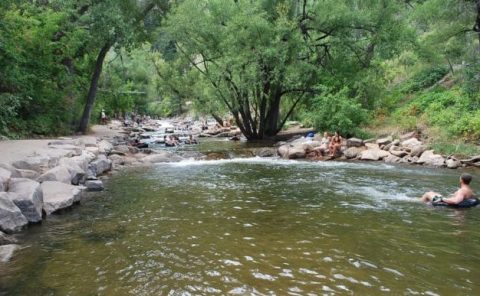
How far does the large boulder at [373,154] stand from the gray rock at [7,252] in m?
14.8

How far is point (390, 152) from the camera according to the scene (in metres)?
18.2

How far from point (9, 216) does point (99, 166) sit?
713cm

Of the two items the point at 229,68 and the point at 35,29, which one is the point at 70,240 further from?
the point at 229,68

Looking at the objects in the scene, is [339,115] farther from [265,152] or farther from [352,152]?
[265,152]

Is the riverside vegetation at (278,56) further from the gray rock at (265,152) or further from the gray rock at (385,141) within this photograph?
the gray rock at (265,152)

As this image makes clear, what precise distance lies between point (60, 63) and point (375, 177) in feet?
56.2

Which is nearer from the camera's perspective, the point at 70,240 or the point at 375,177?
the point at 70,240

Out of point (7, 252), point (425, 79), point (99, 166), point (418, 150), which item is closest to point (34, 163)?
point (99, 166)

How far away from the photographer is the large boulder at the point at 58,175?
10484mm

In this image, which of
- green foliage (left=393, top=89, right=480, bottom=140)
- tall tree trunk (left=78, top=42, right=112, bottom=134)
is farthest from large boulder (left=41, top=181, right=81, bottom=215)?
green foliage (left=393, top=89, right=480, bottom=140)

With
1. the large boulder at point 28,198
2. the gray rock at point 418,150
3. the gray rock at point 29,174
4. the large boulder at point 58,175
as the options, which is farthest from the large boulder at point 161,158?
the gray rock at point 418,150

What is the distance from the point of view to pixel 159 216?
8.92 metres

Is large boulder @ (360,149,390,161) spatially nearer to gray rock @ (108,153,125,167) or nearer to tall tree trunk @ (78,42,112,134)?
gray rock @ (108,153,125,167)

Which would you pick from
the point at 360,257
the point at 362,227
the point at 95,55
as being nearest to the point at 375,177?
the point at 362,227
